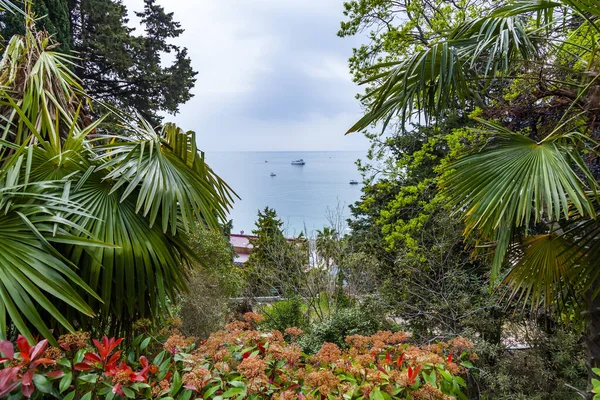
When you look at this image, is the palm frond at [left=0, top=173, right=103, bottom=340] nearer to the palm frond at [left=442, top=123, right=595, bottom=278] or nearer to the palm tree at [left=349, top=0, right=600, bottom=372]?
the palm tree at [left=349, top=0, right=600, bottom=372]

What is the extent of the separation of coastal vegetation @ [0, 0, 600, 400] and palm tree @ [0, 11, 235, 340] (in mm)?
14

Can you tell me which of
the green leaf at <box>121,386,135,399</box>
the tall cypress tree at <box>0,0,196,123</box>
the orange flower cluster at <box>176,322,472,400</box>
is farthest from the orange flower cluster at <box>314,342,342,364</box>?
the tall cypress tree at <box>0,0,196,123</box>

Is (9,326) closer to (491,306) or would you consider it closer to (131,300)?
(131,300)

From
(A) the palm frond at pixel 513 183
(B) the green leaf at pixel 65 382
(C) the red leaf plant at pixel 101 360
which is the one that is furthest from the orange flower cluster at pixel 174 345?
(A) the palm frond at pixel 513 183

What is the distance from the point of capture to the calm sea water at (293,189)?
7.52 metres

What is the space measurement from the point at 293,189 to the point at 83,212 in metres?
18.7

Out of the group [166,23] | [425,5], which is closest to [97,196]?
[425,5]

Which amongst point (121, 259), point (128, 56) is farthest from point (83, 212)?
point (128, 56)

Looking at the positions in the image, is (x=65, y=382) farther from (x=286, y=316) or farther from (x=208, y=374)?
(x=286, y=316)

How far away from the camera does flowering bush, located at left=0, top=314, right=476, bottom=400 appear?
1.05 meters

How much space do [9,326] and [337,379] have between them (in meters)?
1.54

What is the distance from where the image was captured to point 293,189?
20547 millimetres

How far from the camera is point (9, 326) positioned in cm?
157

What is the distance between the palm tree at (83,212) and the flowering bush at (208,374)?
239 mm
